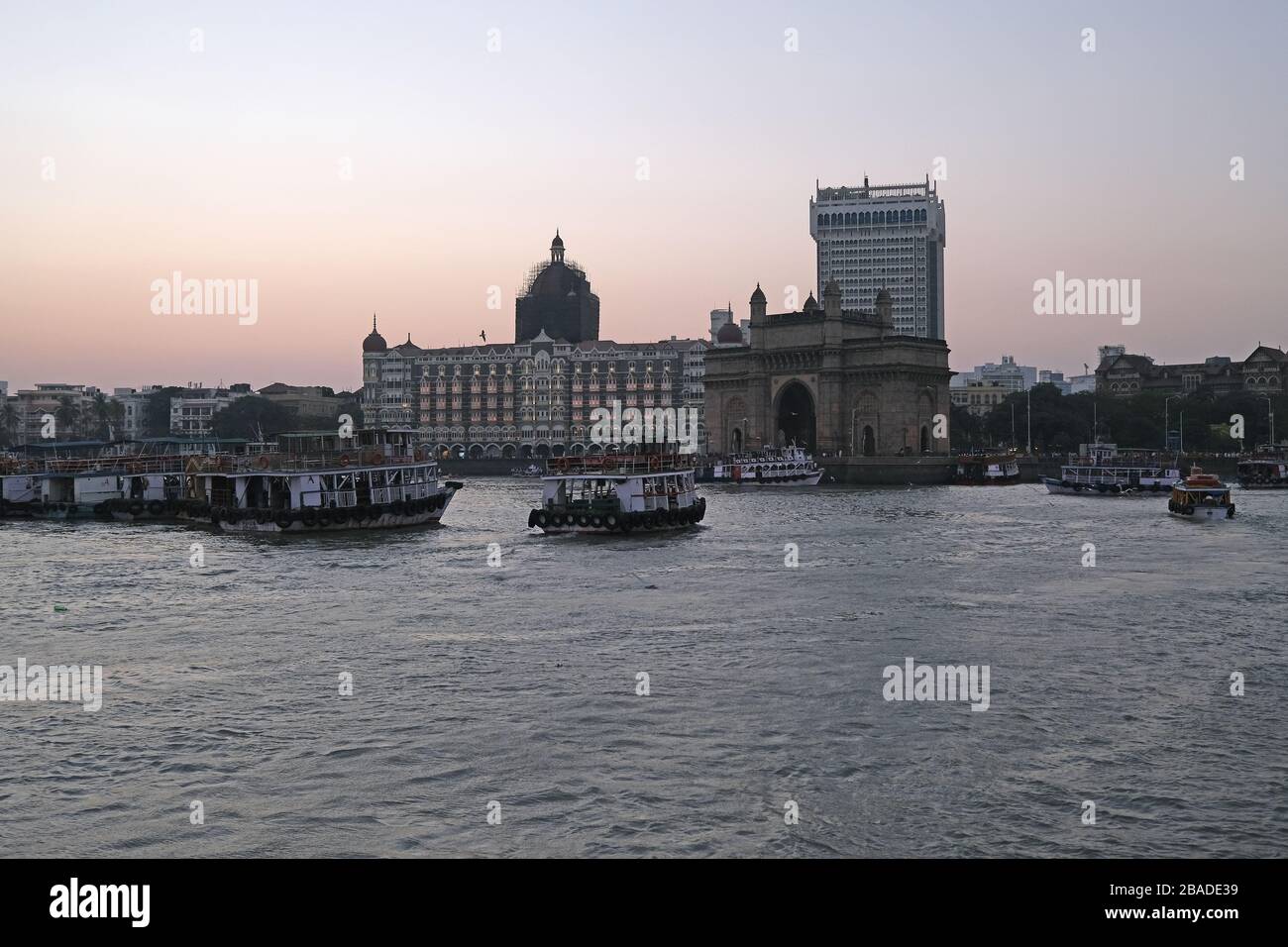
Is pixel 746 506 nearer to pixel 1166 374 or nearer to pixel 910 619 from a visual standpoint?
pixel 910 619

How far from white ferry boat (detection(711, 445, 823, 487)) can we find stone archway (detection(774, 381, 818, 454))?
1915cm

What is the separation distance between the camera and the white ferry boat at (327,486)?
164 ft

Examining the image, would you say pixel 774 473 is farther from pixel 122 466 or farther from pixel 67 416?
pixel 67 416

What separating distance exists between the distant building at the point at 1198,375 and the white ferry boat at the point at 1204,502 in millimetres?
95416

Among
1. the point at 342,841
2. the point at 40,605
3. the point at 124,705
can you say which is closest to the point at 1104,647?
the point at 342,841

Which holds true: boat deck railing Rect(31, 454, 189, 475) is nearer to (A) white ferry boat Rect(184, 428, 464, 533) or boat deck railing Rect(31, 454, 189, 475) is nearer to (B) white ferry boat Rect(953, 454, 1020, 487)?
(A) white ferry boat Rect(184, 428, 464, 533)

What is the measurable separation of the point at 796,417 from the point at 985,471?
28.2 meters

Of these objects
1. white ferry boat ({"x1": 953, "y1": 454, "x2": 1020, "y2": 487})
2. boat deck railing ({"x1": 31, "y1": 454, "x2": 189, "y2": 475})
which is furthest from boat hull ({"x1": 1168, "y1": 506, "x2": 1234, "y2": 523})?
boat deck railing ({"x1": 31, "y1": 454, "x2": 189, "y2": 475})

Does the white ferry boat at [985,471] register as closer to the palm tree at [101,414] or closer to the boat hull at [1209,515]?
the boat hull at [1209,515]

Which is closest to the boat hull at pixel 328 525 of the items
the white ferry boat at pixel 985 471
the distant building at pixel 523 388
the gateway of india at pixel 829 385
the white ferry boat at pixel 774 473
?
the white ferry boat at pixel 774 473

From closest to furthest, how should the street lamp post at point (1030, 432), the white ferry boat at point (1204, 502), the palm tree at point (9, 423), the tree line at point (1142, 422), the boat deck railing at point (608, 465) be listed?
the boat deck railing at point (608, 465) < the white ferry boat at point (1204, 502) < the street lamp post at point (1030, 432) < the tree line at point (1142, 422) < the palm tree at point (9, 423)

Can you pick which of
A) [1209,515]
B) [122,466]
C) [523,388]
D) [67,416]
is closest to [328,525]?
[122,466]
